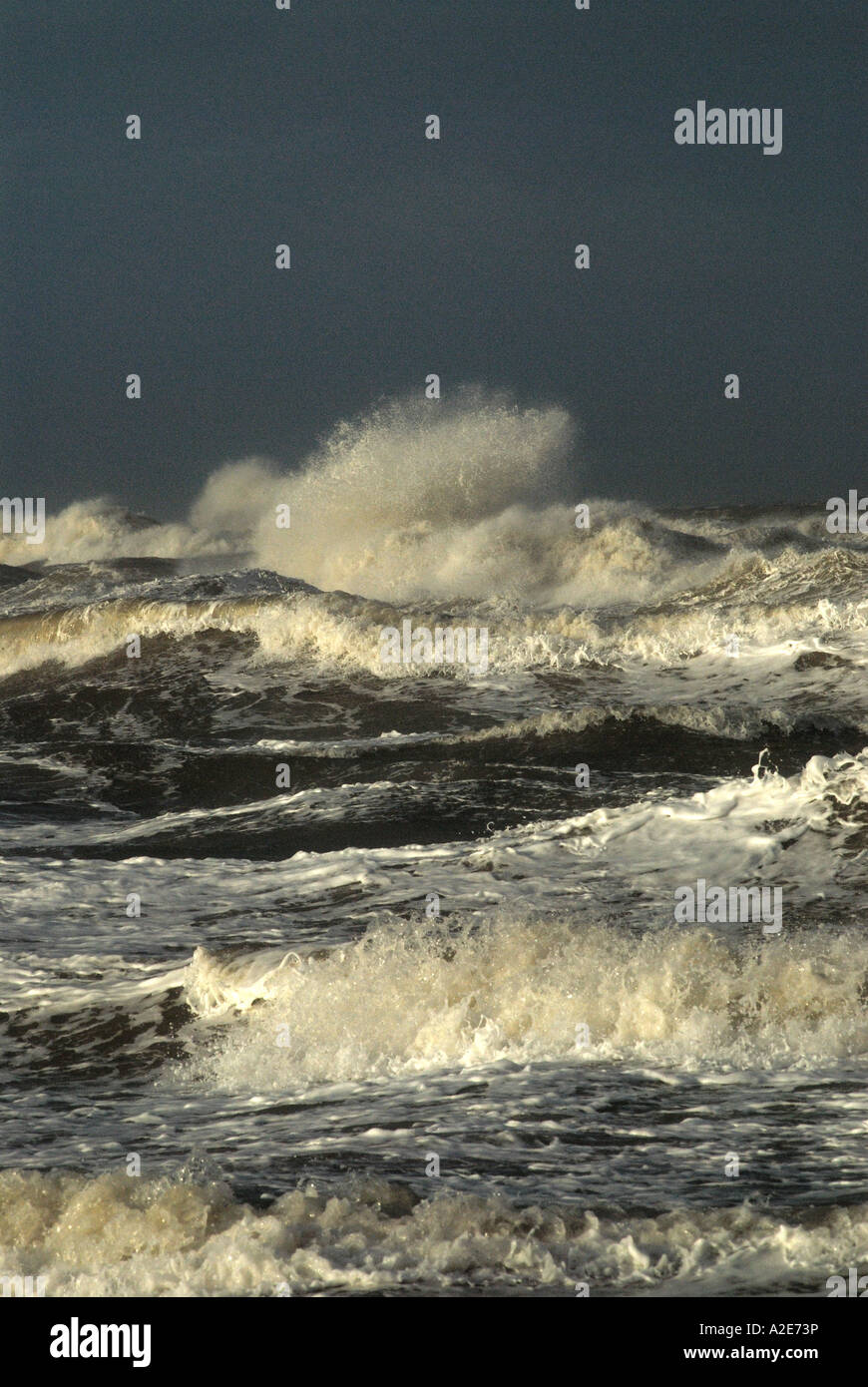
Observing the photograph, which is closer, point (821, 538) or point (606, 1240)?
point (606, 1240)

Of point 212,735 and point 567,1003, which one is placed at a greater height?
point 212,735

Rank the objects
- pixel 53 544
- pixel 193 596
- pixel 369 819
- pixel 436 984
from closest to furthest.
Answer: pixel 436 984 → pixel 369 819 → pixel 193 596 → pixel 53 544

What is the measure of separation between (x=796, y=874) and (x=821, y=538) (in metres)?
28.2

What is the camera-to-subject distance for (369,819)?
1161cm

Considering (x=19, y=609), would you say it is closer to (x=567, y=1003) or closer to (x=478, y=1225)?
(x=567, y=1003)

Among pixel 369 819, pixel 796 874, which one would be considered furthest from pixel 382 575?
pixel 796 874

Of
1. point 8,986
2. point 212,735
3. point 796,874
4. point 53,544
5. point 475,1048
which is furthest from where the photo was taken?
point 53,544

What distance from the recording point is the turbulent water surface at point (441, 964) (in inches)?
176

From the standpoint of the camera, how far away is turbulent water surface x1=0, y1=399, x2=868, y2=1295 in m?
4.47
